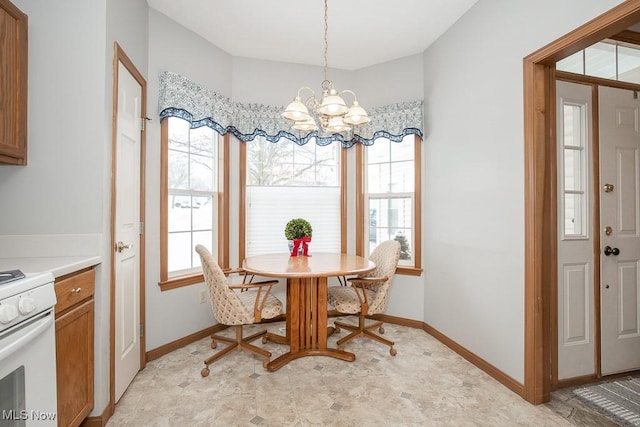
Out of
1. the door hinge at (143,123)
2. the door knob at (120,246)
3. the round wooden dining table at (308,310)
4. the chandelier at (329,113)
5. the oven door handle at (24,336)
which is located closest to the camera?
the oven door handle at (24,336)

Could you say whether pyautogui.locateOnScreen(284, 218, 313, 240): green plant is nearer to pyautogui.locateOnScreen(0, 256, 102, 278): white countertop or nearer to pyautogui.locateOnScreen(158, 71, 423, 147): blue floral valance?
pyautogui.locateOnScreen(158, 71, 423, 147): blue floral valance

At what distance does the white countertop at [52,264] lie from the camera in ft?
4.62

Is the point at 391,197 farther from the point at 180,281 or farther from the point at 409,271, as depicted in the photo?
the point at 180,281

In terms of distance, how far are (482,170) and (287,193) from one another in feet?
6.31

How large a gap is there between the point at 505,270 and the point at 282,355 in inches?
71.3

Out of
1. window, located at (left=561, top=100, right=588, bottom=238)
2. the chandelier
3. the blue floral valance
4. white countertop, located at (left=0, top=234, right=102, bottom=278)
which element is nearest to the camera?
white countertop, located at (left=0, top=234, right=102, bottom=278)

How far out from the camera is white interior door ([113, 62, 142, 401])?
6.70 feet

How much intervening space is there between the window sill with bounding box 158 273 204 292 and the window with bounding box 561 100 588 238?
2986 millimetres

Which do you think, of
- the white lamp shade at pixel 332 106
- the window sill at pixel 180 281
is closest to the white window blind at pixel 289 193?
the window sill at pixel 180 281

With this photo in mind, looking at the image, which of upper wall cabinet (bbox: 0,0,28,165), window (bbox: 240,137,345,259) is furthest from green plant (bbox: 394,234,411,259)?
upper wall cabinet (bbox: 0,0,28,165)

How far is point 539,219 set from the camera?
2061 millimetres

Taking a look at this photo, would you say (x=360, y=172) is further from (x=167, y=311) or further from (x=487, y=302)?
(x=167, y=311)

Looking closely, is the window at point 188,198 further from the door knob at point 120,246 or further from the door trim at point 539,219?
the door trim at point 539,219

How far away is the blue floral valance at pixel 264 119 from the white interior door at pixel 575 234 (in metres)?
1.28
